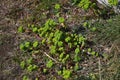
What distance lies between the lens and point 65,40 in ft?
12.8

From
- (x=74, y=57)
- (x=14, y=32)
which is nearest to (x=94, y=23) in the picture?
(x=74, y=57)

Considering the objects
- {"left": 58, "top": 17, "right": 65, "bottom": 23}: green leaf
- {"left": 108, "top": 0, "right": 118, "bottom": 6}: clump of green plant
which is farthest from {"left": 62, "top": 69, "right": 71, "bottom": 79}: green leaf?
{"left": 108, "top": 0, "right": 118, "bottom": 6}: clump of green plant

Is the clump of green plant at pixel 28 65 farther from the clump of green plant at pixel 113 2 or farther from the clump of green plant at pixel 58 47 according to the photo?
the clump of green plant at pixel 113 2

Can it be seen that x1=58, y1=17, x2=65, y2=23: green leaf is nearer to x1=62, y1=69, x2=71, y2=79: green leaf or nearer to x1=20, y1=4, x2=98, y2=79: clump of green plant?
x1=20, y1=4, x2=98, y2=79: clump of green plant

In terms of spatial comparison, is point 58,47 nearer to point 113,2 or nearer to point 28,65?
point 28,65

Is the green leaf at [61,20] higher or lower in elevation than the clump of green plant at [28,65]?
higher

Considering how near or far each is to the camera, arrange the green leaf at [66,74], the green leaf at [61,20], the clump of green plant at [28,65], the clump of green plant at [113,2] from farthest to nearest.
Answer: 1. the green leaf at [61,20]
2. the clump of green plant at [113,2]
3. the clump of green plant at [28,65]
4. the green leaf at [66,74]

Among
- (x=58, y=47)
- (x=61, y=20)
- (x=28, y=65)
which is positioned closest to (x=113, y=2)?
(x=61, y=20)

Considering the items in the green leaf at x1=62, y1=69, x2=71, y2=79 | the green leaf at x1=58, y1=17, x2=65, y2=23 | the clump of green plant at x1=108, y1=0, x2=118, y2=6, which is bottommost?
the green leaf at x1=62, y1=69, x2=71, y2=79

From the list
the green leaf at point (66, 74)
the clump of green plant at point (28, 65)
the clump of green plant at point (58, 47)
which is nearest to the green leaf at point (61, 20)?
the clump of green plant at point (58, 47)

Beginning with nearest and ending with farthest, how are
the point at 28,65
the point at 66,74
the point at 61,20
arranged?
the point at 66,74
the point at 28,65
the point at 61,20

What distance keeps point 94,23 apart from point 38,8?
2.42ft

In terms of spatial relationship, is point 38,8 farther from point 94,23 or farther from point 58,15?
point 94,23

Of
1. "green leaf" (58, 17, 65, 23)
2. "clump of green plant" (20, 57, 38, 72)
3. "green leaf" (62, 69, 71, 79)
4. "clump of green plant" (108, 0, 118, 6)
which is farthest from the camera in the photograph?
"green leaf" (58, 17, 65, 23)
